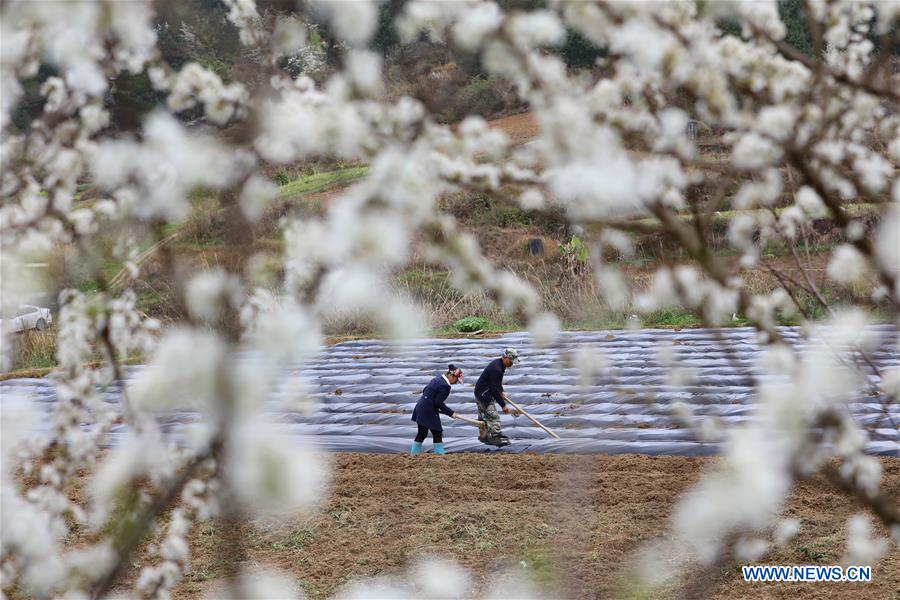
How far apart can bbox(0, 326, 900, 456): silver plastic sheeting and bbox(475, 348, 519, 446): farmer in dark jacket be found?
11 centimetres

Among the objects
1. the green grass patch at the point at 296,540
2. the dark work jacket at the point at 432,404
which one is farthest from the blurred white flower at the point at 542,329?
the dark work jacket at the point at 432,404

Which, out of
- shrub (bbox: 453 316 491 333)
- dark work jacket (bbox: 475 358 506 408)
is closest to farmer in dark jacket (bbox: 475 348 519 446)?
dark work jacket (bbox: 475 358 506 408)

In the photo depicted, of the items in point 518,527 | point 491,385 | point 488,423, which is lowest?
point 518,527

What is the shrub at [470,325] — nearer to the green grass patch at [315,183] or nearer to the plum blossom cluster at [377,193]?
the green grass patch at [315,183]

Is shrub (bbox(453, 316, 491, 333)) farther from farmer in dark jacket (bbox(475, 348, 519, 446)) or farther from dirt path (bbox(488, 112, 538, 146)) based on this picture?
dirt path (bbox(488, 112, 538, 146))

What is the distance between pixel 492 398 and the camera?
6.89m

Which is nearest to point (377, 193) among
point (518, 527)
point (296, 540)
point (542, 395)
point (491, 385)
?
point (518, 527)

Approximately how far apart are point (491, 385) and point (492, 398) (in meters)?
0.13

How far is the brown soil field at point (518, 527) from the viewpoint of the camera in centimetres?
464

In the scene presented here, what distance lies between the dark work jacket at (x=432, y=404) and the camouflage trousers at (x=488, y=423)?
0.86 ft

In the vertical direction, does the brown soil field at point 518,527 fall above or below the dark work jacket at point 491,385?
below

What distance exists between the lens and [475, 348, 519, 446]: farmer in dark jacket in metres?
6.78

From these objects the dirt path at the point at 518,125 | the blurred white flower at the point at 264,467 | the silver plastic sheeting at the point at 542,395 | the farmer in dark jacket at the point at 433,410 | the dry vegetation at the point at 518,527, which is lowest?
the dry vegetation at the point at 518,527

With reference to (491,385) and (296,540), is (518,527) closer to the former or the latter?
(296,540)
